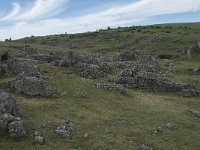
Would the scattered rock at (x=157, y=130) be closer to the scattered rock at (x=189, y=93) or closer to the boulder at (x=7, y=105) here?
the boulder at (x=7, y=105)

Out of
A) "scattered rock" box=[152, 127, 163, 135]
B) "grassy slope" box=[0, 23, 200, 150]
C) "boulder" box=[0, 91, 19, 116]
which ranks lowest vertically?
"scattered rock" box=[152, 127, 163, 135]

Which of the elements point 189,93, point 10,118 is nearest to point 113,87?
point 189,93

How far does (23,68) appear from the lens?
146 feet

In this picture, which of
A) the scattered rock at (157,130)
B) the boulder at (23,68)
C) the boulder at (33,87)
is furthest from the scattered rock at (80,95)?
the scattered rock at (157,130)

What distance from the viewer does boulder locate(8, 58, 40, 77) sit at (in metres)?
43.4

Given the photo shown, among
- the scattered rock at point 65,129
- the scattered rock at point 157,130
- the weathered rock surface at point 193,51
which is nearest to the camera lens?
the scattered rock at point 65,129

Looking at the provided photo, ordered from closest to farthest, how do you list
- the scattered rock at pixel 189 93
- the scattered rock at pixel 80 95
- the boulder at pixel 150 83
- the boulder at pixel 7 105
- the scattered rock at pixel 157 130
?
the boulder at pixel 7 105 → the scattered rock at pixel 157 130 → the scattered rock at pixel 80 95 → the scattered rock at pixel 189 93 → the boulder at pixel 150 83

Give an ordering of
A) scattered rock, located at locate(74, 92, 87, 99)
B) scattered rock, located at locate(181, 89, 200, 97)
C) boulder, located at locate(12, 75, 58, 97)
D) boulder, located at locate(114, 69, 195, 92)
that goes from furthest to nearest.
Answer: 1. boulder, located at locate(114, 69, 195, 92)
2. scattered rock, located at locate(181, 89, 200, 97)
3. scattered rock, located at locate(74, 92, 87, 99)
4. boulder, located at locate(12, 75, 58, 97)

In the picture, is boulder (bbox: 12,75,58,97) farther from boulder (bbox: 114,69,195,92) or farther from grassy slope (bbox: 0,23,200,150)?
boulder (bbox: 114,69,195,92)

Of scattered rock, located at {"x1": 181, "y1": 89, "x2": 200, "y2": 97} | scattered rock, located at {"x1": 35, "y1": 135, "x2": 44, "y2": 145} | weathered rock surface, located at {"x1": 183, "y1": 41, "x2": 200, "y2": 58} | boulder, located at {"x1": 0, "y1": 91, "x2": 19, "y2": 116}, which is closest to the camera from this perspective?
scattered rock, located at {"x1": 35, "y1": 135, "x2": 44, "y2": 145}

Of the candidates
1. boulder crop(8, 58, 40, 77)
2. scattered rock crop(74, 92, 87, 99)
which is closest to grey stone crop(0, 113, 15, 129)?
scattered rock crop(74, 92, 87, 99)

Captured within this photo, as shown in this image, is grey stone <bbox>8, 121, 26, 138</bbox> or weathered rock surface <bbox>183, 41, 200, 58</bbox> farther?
weathered rock surface <bbox>183, 41, 200, 58</bbox>

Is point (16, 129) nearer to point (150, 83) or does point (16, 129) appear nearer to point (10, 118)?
point (10, 118)

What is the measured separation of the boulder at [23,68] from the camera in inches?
1710
